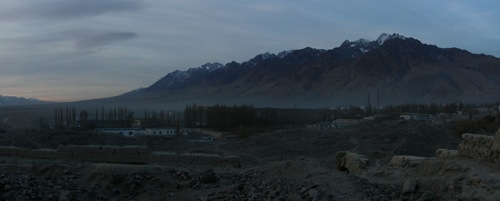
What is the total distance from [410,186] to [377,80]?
13670 cm

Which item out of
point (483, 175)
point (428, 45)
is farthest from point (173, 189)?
A: point (428, 45)

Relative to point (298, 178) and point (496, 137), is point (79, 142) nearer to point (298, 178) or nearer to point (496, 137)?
point (298, 178)

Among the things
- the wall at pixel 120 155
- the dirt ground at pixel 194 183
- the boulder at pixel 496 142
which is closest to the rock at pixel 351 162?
the dirt ground at pixel 194 183

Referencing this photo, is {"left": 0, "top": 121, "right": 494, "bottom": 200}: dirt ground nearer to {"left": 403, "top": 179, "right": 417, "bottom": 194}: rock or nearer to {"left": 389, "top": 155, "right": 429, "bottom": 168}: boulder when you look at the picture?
{"left": 403, "top": 179, "right": 417, "bottom": 194}: rock

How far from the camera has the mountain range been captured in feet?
439

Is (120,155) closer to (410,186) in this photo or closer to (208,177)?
(208,177)

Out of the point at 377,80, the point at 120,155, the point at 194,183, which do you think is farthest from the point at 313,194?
the point at 377,80

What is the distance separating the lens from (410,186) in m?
10.4

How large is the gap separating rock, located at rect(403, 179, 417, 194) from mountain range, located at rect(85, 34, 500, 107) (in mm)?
122410

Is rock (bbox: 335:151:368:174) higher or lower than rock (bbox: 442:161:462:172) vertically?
lower

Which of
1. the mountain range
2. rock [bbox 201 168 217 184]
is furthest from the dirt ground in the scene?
the mountain range

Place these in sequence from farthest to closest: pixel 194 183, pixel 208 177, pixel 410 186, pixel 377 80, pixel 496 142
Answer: pixel 377 80
pixel 208 177
pixel 194 183
pixel 496 142
pixel 410 186

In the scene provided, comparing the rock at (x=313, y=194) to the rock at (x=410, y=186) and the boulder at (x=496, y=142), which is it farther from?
the boulder at (x=496, y=142)

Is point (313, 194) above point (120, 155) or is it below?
below
